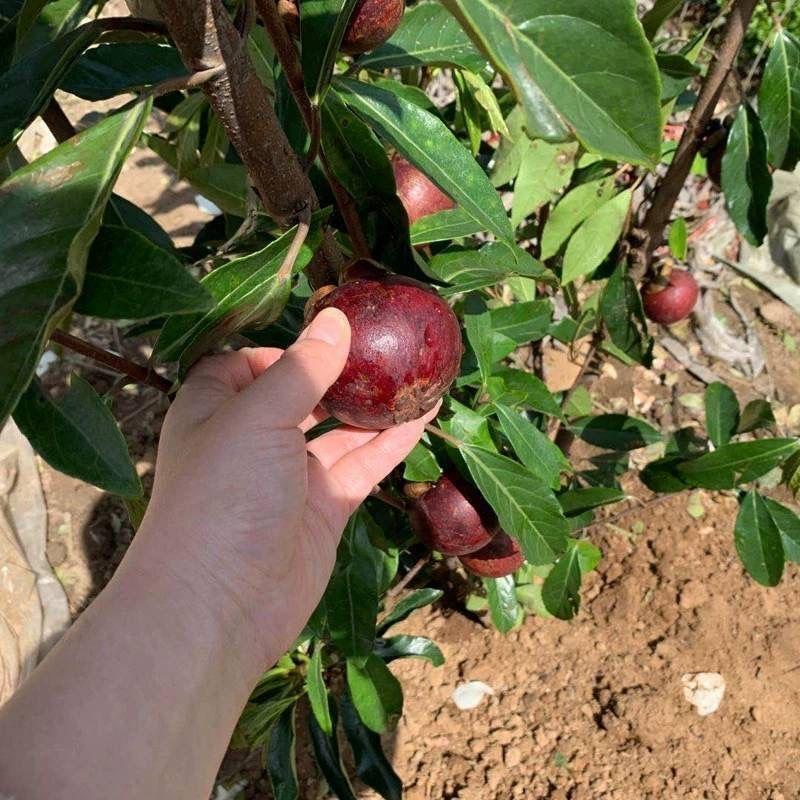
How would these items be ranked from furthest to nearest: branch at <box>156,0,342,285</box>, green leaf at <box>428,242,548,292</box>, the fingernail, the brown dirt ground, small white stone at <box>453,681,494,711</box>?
small white stone at <box>453,681,494,711</box> → the brown dirt ground → green leaf at <box>428,242,548,292</box> → the fingernail → branch at <box>156,0,342,285</box>

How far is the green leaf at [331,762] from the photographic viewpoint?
1759mm

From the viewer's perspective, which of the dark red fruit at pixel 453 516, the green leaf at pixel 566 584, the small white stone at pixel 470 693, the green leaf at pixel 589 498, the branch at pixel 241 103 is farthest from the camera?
the small white stone at pixel 470 693

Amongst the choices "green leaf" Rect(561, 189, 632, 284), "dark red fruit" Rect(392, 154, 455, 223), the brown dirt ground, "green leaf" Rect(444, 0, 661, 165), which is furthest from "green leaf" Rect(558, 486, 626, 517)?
"green leaf" Rect(444, 0, 661, 165)

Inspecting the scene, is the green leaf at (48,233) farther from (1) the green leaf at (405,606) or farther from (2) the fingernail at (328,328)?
(1) the green leaf at (405,606)

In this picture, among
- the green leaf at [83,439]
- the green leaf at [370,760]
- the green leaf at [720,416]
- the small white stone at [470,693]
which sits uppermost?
the green leaf at [83,439]

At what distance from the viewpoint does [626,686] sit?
7.29ft

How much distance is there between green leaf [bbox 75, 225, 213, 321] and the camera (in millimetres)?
689

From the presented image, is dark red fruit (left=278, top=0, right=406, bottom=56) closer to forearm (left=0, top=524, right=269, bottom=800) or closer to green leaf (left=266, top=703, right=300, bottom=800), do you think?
forearm (left=0, top=524, right=269, bottom=800)

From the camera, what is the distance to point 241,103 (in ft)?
2.81

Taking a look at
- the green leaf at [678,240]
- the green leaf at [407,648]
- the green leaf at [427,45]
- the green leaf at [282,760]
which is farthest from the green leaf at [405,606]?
the green leaf at [427,45]

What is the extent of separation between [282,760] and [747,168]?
153 cm

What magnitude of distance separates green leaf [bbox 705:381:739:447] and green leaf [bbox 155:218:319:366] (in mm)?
1208

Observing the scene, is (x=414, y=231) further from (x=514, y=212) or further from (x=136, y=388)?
(x=136, y=388)

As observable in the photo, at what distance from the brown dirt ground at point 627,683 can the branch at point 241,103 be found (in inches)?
60.5
